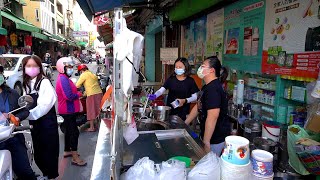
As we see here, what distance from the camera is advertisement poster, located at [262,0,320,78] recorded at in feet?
9.21

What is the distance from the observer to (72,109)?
4.00 m

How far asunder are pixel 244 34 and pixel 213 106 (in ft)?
7.64

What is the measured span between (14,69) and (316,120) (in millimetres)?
10243

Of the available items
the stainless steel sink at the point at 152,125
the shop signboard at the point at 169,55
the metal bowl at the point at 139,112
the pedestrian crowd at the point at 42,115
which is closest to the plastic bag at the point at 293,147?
the stainless steel sink at the point at 152,125

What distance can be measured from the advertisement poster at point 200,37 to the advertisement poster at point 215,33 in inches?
10.5

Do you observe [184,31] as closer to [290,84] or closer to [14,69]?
[290,84]

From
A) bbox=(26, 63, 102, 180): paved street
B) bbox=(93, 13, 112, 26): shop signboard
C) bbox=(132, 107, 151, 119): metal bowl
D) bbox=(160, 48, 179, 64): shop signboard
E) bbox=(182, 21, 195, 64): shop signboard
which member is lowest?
bbox=(26, 63, 102, 180): paved street

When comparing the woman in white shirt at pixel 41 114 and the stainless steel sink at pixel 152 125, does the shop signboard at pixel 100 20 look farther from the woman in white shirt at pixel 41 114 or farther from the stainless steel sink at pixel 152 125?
the stainless steel sink at pixel 152 125

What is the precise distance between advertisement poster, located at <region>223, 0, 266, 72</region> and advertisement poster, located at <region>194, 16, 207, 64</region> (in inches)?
47.2

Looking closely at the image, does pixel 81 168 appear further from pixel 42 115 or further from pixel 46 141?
pixel 42 115

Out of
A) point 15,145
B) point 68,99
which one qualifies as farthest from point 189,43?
point 15,145

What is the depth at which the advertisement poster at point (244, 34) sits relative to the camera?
12.8 ft

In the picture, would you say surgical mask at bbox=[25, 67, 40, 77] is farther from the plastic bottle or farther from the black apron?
the plastic bottle

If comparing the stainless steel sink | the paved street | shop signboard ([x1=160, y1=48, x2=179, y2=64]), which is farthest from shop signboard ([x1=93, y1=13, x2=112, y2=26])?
the stainless steel sink
